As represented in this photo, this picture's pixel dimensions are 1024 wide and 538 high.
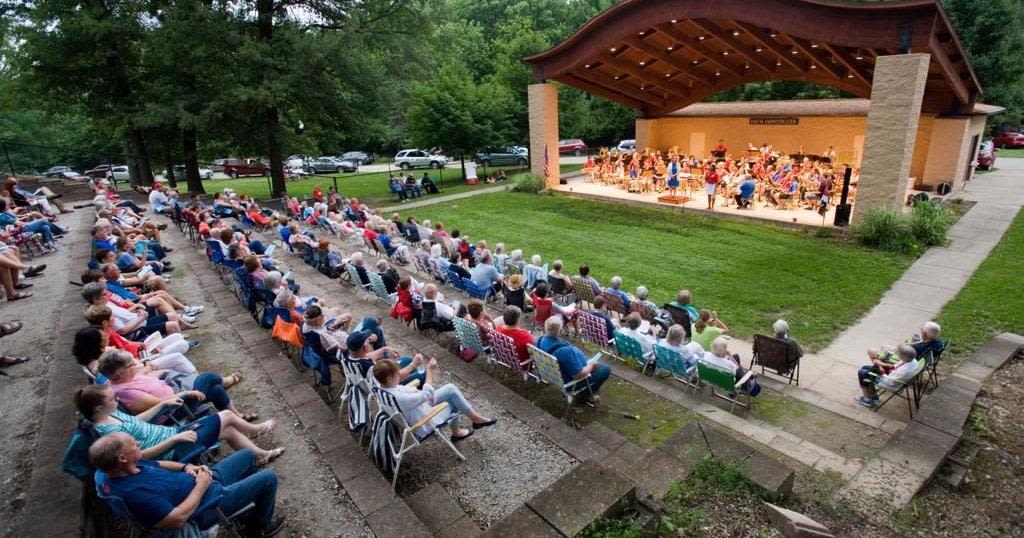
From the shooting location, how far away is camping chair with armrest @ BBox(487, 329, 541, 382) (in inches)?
236

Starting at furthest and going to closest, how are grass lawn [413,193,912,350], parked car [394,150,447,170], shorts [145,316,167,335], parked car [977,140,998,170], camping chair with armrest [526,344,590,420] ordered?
parked car [394,150,447,170]
parked car [977,140,998,170]
grass lawn [413,193,912,350]
shorts [145,316,167,335]
camping chair with armrest [526,344,590,420]

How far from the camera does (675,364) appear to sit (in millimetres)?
6234

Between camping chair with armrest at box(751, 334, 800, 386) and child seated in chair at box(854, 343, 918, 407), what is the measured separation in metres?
0.72

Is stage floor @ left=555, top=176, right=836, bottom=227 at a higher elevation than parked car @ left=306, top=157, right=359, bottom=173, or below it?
below

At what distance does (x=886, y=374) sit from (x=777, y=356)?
3.79 ft

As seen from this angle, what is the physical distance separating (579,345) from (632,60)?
55.6 ft

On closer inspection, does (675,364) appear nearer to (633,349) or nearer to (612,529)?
(633,349)

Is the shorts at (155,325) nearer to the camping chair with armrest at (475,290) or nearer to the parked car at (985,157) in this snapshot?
the camping chair with armrest at (475,290)

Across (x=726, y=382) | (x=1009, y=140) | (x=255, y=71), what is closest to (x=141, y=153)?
(x=255, y=71)

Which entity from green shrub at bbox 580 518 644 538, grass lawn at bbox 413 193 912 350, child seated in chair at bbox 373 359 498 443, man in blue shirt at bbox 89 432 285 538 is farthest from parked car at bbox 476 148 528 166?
green shrub at bbox 580 518 644 538

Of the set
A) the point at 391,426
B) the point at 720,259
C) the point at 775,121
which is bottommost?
the point at 720,259

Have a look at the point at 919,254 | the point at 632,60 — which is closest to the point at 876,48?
the point at 919,254

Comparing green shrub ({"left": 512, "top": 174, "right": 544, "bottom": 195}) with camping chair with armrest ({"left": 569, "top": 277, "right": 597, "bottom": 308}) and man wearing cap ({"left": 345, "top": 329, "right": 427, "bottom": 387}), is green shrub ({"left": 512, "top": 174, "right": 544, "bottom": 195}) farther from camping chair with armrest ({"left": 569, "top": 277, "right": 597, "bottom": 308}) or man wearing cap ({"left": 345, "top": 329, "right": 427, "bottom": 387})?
man wearing cap ({"left": 345, "top": 329, "right": 427, "bottom": 387})

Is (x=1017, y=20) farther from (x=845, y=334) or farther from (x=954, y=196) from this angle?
(x=845, y=334)
